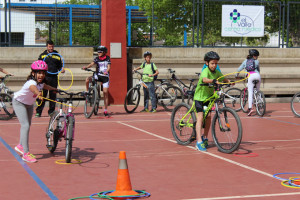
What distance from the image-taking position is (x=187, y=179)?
7789 mm

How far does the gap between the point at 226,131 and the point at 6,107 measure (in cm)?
738

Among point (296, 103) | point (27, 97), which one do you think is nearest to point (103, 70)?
point (296, 103)

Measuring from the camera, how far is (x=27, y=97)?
361 inches

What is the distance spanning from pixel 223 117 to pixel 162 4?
13494mm

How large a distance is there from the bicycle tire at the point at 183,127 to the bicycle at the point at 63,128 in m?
2.32

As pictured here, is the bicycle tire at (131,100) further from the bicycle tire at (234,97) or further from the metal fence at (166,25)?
the metal fence at (166,25)

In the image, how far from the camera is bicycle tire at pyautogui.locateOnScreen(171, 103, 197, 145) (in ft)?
34.6

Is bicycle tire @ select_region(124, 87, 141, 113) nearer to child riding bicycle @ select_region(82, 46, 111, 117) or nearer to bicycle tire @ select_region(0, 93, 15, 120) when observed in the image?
child riding bicycle @ select_region(82, 46, 111, 117)

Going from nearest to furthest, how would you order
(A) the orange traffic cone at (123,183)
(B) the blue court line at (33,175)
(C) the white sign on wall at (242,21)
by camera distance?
(A) the orange traffic cone at (123,183)
(B) the blue court line at (33,175)
(C) the white sign on wall at (242,21)

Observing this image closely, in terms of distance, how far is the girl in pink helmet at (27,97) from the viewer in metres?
9.00

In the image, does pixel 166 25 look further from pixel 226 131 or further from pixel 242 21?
pixel 226 131

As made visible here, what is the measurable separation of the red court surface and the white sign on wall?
8.28 m

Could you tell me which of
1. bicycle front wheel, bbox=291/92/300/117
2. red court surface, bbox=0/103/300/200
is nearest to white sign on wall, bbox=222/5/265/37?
bicycle front wheel, bbox=291/92/300/117

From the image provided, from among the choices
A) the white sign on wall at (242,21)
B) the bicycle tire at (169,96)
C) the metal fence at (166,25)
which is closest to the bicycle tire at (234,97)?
the bicycle tire at (169,96)
